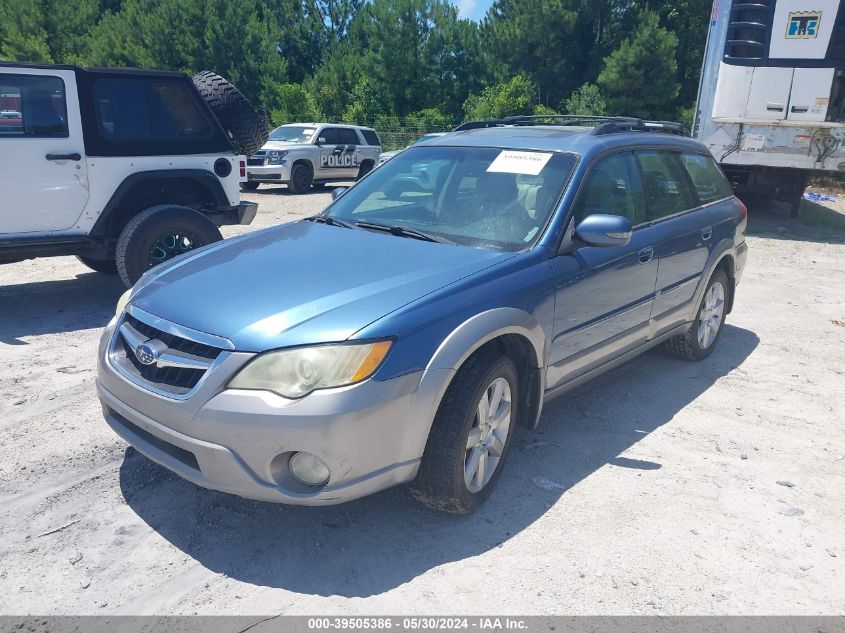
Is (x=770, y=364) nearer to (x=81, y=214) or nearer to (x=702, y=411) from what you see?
(x=702, y=411)

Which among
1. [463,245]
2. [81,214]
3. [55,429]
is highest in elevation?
[463,245]

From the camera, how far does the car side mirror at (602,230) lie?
351cm

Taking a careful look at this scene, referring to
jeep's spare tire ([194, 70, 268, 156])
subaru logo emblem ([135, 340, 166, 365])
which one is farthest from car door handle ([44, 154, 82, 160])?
subaru logo emblem ([135, 340, 166, 365])

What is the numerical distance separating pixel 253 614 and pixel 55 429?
6.60ft

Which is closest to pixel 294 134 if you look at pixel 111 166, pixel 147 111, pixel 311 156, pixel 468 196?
pixel 311 156

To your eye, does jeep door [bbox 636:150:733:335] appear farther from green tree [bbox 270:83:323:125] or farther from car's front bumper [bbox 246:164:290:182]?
green tree [bbox 270:83:323:125]

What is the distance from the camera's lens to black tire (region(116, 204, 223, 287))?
583 centimetres

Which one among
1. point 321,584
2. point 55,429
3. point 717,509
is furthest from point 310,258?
point 717,509

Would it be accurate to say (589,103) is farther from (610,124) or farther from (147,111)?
(610,124)

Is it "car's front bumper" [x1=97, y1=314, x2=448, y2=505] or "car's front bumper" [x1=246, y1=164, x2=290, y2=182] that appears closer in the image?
"car's front bumper" [x1=97, y1=314, x2=448, y2=505]

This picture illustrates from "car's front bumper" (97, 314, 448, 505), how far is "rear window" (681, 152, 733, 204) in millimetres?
3140

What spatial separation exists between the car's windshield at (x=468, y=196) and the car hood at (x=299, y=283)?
9.1 inches

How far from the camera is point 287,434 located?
257 centimetres

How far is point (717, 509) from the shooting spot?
11.1 feet
